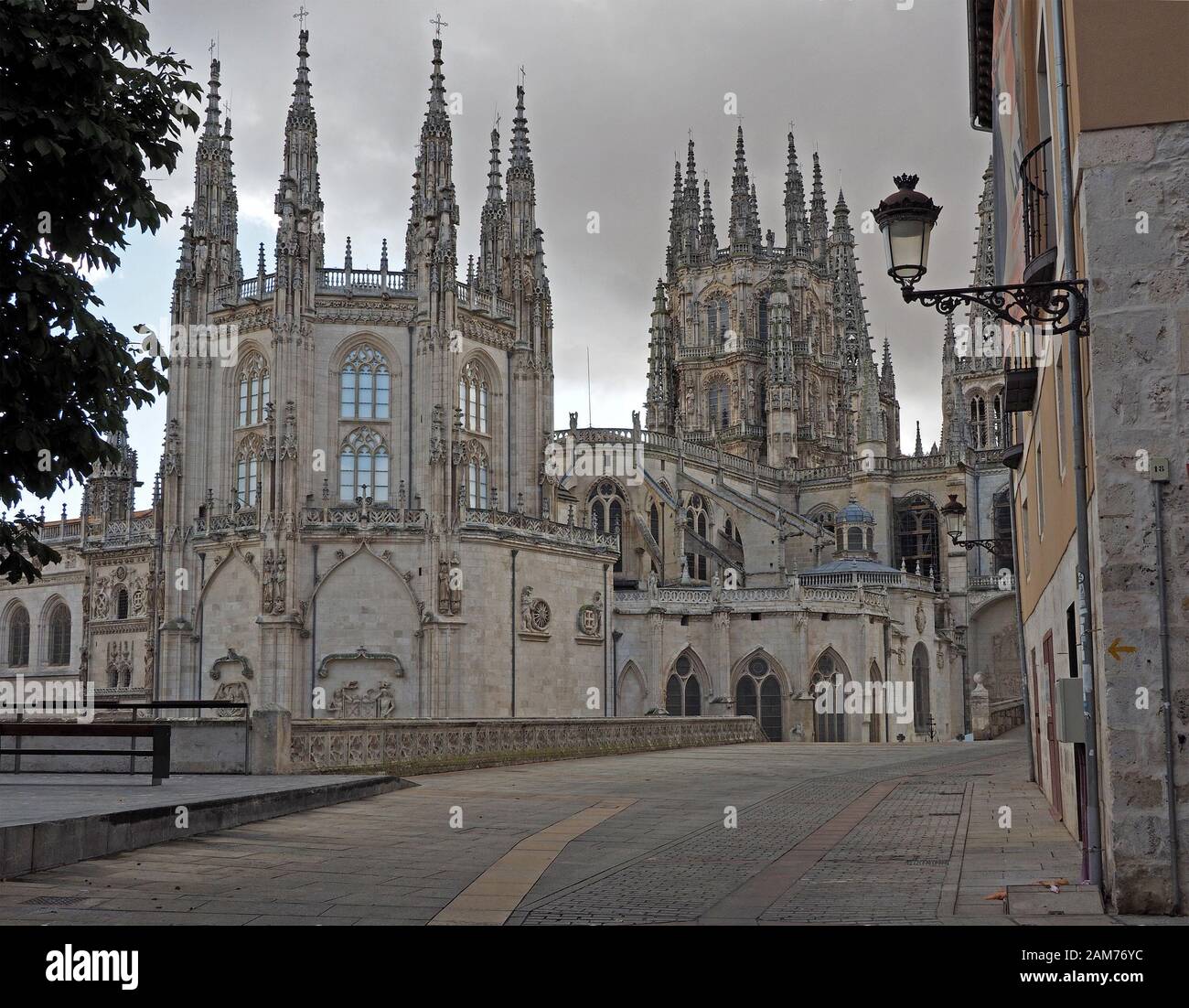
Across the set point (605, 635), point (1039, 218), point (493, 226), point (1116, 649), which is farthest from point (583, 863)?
point (493, 226)

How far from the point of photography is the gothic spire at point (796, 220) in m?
91.6

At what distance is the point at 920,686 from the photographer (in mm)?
62094

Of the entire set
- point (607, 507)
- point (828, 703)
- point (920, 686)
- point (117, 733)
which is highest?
point (607, 507)

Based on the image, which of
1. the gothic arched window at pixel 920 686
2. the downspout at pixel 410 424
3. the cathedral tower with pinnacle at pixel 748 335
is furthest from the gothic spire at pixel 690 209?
the downspout at pixel 410 424

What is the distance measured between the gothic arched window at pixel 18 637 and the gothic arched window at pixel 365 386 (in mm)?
33043

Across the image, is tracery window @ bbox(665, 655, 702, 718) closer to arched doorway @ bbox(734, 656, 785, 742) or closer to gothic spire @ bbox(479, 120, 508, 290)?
arched doorway @ bbox(734, 656, 785, 742)

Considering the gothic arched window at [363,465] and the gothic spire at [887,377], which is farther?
the gothic spire at [887,377]

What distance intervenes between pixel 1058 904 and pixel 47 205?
1007 centimetres

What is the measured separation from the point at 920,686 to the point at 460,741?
40692 millimetres

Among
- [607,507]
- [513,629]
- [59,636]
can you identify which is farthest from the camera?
[59,636]

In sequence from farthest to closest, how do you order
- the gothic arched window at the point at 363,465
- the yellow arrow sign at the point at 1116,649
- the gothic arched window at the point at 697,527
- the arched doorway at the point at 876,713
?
the gothic arched window at the point at 697,527 → the arched doorway at the point at 876,713 → the gothic arched window at the point at 363,465 → the yellow arrow sign at the point at 1116,649

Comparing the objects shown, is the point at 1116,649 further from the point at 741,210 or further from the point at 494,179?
the point at 741,210

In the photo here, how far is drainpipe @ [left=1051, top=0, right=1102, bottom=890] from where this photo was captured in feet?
33.5

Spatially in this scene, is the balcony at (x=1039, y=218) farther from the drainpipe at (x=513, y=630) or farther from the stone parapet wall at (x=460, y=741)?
the drainpipe at (x=513, y=630)
